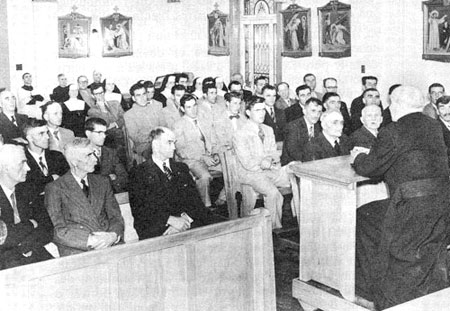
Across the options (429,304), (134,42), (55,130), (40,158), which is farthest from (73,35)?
(429,304)

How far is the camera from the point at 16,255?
168 inches

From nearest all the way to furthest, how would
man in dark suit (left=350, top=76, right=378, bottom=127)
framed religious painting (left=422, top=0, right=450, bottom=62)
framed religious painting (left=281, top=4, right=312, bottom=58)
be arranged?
framed religious painting (left=422, top=0, right=450, bottom=62) < man in dark suit (left=350, top=76, right=378, bottom=127) < framed religious painting (left=281, top=4, right=312, bottom=58)

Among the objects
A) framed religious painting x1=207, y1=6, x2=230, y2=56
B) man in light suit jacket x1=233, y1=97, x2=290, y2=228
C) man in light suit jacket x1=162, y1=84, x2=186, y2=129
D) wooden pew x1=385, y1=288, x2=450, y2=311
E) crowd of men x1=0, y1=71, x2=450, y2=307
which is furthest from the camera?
framed religious painting x1=207, y1=6, x2=230, y2=56

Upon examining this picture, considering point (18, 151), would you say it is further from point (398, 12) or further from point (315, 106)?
point (398, 12)

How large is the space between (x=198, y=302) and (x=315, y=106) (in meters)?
4.28

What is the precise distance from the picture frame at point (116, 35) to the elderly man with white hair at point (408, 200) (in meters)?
12.5

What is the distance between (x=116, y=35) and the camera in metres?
16.3

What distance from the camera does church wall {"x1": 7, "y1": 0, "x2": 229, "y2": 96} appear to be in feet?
47.9

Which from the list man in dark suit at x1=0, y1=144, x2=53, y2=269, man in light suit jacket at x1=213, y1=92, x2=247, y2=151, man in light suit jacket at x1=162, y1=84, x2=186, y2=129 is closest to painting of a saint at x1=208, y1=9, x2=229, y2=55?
man in light suit jacket at x1=162, y1=84, x2=186, y2=129

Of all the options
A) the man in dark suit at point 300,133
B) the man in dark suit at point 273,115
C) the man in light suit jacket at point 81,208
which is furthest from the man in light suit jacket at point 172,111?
the man in light suit jacket at point 81,208

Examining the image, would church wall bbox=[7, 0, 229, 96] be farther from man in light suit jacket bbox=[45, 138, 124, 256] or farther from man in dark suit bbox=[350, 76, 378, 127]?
man in light suit jacket bbox=[45, 138, 124, 256]

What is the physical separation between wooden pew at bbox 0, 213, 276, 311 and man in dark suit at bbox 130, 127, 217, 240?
1345 mm

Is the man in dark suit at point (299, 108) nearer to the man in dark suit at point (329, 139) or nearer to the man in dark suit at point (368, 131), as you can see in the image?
the man in dark suit at point (368, 131)

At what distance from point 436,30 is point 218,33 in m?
6.73
